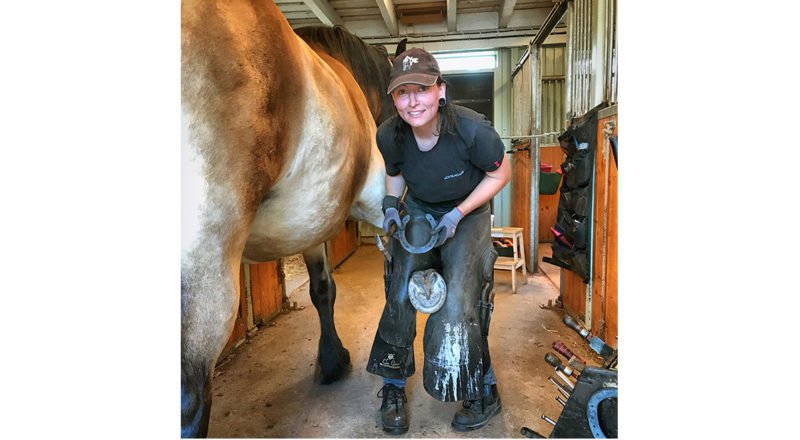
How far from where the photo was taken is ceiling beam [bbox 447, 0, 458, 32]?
182 inches

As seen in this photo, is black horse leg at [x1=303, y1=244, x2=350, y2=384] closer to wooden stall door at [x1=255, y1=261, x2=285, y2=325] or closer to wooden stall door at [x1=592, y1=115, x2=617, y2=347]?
wooden stall door at [x1=255, y1=261, x2=285, y2=325]

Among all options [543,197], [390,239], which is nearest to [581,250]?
[390,239]

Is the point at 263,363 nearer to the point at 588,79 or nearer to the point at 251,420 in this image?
the point at 251,420

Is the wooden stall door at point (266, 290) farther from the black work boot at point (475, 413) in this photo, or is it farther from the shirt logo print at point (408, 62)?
the shirt logo print at point (408, 62)

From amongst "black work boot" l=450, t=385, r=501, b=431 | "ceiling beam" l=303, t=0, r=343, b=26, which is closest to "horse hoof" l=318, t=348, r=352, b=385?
"black work boot" l=450, t=385, r=501, b=431

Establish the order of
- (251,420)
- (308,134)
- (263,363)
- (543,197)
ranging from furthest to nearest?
(543,197)
(263,363)
(251,420)
(308,134)

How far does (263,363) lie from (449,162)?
1807 millimetres

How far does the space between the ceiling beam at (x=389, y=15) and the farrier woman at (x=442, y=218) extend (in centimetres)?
335

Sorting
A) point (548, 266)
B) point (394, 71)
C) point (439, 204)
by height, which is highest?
point (394, 71)

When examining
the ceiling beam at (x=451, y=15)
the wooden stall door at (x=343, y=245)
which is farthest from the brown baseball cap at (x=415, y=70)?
the ceiling beam at (x=451, y=15)

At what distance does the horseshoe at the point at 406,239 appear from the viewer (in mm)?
1591

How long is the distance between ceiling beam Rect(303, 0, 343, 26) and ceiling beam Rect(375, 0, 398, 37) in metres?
0.56

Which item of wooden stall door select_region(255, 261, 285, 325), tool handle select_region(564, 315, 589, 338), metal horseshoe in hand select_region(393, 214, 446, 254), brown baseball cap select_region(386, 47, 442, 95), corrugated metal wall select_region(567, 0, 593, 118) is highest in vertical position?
corrugated metal wall select_region(567, 0, 593, 118)

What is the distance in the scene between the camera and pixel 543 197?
670 centimetres
